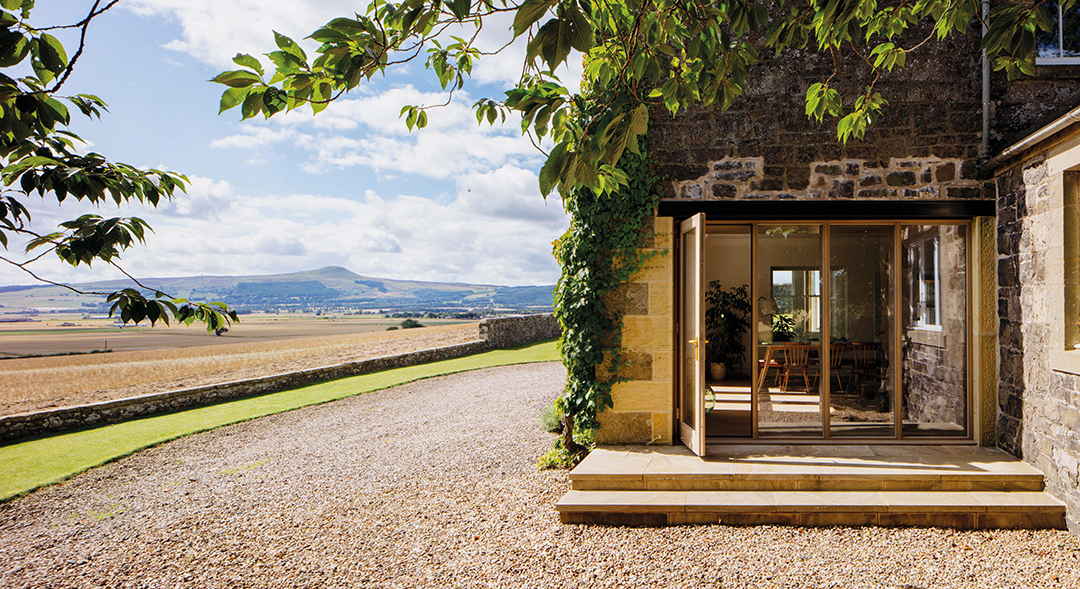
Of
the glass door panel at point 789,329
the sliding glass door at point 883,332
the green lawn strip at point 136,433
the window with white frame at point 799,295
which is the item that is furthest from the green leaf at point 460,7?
the green lawn strip at point 136,433

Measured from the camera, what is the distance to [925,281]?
17.1 feet

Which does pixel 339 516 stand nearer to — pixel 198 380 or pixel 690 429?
pixel 690 429

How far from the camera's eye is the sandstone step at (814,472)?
4082mm

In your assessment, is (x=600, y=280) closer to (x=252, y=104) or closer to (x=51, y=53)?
(x=252, y=104)

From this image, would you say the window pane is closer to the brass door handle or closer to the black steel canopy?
the black steel canopy

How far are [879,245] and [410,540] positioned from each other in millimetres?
5069

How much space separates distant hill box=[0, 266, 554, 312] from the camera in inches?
3937

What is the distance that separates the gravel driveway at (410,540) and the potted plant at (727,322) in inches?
203

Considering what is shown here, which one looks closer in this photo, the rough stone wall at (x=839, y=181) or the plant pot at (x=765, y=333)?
the rough stone wall at (x=839, y=181)

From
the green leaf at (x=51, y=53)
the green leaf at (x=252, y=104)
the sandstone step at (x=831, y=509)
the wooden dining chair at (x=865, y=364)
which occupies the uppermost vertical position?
the green leaf at (x=51, y=53)

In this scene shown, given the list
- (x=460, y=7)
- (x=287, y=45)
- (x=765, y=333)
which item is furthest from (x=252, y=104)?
(x=765, y=333)

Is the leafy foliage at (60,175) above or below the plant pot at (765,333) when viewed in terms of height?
above

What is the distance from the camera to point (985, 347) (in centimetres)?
474

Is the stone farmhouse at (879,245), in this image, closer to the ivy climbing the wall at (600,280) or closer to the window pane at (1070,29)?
the window pane at (1070,29)
